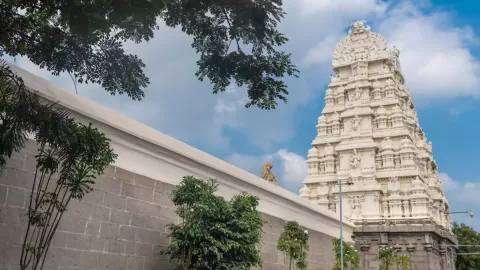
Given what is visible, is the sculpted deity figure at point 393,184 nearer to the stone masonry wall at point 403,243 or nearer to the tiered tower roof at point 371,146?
the tiered tower roof at point 371,146

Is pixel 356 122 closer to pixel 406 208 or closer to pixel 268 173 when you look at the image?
pixel 406 208

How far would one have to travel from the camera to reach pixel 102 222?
9281 millimetres

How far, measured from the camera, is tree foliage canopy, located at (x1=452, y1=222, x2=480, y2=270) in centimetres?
4278

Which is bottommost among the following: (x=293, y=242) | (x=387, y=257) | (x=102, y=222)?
(x=102, y=222)

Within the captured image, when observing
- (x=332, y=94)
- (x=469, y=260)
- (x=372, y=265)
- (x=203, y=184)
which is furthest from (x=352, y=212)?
(x=203, y=184)

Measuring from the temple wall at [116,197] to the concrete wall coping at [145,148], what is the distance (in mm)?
22

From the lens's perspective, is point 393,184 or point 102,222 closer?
point 102,222

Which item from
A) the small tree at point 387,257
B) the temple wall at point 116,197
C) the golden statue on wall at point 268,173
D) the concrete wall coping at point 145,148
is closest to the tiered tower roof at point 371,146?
the small tree at point 387,257

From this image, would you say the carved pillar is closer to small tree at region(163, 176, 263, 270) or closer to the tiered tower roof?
the tiered tower roof

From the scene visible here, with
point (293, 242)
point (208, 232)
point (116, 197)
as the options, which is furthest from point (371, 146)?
point (116, 197)

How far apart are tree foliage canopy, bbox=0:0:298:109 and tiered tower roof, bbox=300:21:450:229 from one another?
25.1 meters

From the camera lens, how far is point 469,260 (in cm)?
4281

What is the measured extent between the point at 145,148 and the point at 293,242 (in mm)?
6774

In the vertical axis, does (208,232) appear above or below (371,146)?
below
